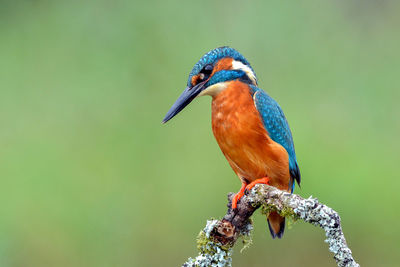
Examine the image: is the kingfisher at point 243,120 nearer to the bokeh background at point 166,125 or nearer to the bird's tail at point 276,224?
the bird's tail at point 276,224

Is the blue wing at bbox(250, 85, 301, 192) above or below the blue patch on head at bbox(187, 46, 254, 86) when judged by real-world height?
below

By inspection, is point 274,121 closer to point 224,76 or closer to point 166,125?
point 224,76

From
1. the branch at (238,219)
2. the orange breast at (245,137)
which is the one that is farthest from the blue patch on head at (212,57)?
the branch at (238,219)

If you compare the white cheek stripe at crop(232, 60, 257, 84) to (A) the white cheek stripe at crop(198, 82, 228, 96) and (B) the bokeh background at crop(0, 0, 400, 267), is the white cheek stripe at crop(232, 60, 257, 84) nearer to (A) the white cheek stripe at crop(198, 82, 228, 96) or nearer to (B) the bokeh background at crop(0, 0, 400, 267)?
(A) the white cheek stripe at crop(198, 82, 228, 96)

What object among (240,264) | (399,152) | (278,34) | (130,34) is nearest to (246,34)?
(278,34)

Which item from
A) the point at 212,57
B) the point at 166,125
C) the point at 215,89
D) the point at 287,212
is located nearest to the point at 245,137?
the point at 215,89

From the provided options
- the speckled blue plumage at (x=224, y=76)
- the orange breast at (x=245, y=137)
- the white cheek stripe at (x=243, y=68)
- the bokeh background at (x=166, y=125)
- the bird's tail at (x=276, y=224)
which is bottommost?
the bird's tail at (x=276, y=224)

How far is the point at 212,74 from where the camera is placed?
2.37 meters

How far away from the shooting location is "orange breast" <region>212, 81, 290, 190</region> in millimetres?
2363

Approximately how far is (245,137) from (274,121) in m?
0.15

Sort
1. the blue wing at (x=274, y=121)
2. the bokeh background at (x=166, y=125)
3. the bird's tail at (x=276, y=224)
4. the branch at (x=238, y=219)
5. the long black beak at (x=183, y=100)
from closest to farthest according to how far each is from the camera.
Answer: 1. the branch at (x=238, y=219)
2. the long black beak at (x=183, y=100)
3. the blue wing at (x=274, y=121)
4. the bird's tail at (x=276, y=224)
5. the bokeh background at (x=166, y=125)

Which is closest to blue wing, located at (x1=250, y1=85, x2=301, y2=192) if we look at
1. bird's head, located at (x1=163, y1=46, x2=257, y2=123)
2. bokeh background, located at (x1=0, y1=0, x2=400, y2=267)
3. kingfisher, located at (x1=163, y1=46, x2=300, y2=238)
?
kingfisher, located at (x1=163, y1=46, x2=300, y2=238)

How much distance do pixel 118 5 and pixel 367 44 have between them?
2018 millimetres

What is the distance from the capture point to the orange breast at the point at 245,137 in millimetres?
2363
